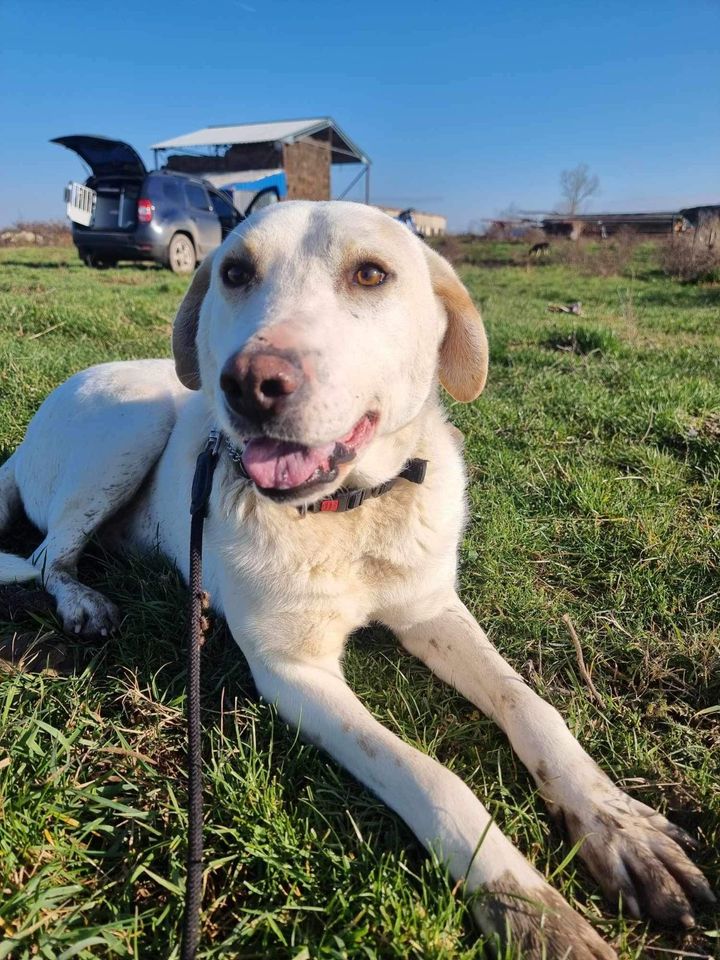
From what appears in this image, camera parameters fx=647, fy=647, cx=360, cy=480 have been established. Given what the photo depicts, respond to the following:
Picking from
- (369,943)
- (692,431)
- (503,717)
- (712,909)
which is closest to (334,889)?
(369,943)

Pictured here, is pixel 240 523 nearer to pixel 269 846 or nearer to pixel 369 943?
pixel 269 846

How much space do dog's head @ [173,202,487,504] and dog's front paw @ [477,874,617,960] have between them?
988mm

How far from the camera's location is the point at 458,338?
7.53 feet

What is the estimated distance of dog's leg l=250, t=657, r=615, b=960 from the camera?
4.20ft

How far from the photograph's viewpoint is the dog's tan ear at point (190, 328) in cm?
241

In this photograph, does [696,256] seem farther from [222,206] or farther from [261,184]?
[261,184]

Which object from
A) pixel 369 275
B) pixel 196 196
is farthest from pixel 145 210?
pixel 369 275

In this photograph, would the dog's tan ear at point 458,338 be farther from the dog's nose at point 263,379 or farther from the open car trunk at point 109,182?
the open car trunk at point 109,182

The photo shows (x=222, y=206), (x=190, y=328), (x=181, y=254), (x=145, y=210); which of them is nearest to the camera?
(x=190, y=328)

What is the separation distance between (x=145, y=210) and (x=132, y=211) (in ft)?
1.60

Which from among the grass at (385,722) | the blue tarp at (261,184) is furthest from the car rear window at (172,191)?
the grass at (385,722)

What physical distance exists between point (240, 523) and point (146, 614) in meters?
0.61

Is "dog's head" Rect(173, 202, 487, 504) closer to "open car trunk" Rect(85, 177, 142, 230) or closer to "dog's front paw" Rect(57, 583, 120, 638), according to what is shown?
"dog's front paw" Rect(57, 583, 120, 638)

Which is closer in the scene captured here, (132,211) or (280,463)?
(280,463)
